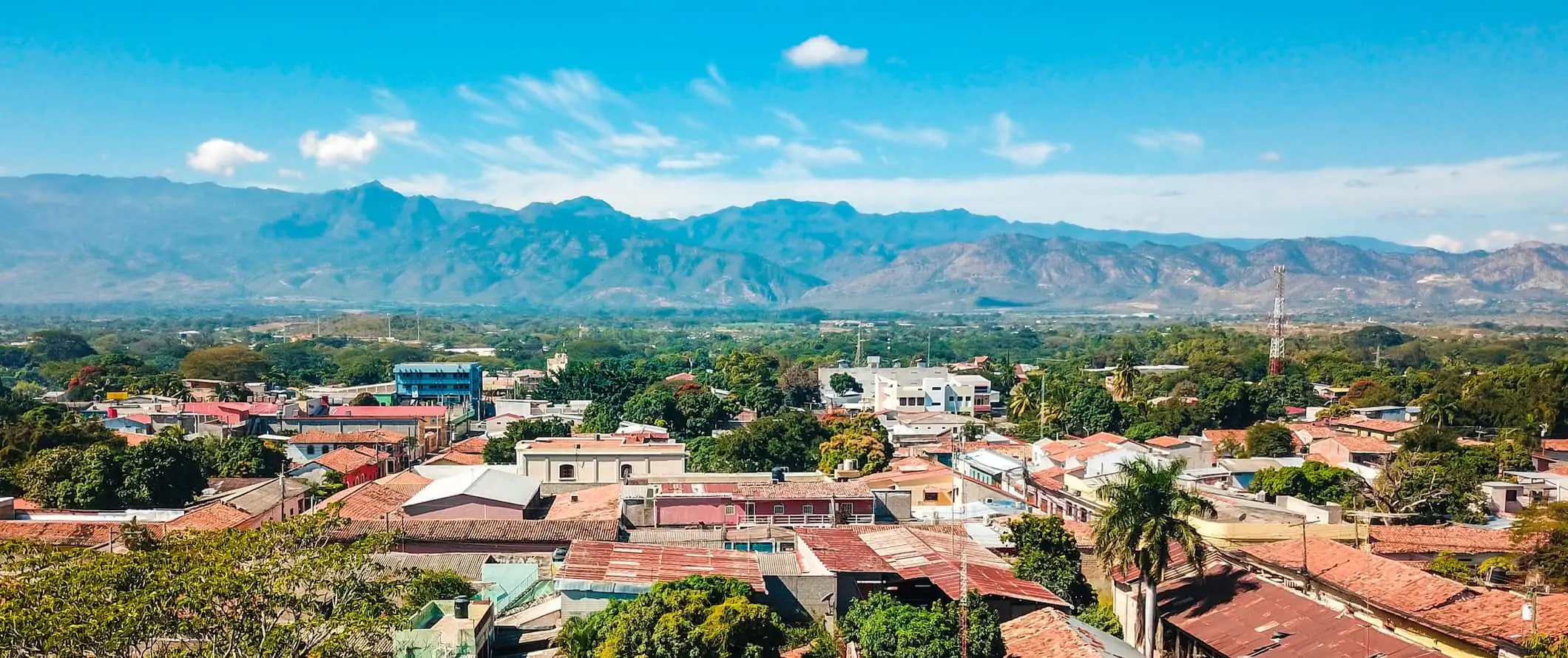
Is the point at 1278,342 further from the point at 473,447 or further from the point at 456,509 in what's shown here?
the point at 456,509

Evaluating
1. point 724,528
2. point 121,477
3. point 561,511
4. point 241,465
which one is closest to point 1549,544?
point 724,528

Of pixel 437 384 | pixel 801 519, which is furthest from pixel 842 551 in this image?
pixel 437 384

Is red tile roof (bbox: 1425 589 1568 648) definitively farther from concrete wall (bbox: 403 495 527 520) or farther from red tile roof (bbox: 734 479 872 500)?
concrete wall (bbox: 403 495 527 520)

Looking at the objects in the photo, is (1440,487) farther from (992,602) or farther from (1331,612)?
(992,602)

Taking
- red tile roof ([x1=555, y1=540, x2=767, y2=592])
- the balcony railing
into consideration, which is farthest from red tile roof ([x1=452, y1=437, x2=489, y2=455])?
red tile roof ([x1=555, y1=540, x2=767, y2=592])

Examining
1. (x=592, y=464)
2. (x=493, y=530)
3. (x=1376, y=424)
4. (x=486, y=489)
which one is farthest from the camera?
(x=1376, y=424)
